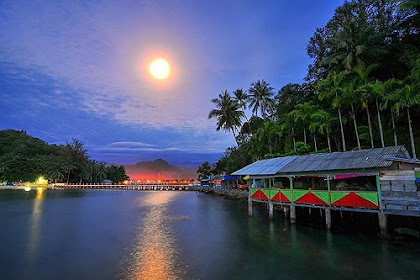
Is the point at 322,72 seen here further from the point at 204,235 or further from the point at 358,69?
the point at 204,235

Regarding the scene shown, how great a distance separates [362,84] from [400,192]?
12427mm

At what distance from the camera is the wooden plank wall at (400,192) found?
38.0ft

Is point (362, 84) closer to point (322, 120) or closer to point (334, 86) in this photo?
point (334, 86)

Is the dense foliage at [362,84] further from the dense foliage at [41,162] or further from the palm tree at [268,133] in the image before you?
the dense foliage at [41,162]

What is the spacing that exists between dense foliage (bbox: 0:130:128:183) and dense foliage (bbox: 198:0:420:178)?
72888 mm

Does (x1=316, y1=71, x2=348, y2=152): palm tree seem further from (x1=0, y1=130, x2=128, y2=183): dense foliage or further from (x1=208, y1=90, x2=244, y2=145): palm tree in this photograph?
(x1=0, y1=130, x2=128, y2=183): dense foliage

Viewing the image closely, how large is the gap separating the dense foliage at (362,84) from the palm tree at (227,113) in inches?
404

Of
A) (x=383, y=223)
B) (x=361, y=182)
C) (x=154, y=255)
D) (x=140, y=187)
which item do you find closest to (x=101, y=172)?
(x=140, y=187)

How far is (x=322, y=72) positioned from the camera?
31422 millimetres

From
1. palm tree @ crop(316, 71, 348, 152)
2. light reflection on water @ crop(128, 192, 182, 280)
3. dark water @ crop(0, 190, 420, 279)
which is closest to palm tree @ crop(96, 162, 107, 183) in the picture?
dark water @ crop(0, 190, 420, 279)

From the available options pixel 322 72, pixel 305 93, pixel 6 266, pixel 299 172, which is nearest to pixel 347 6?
pixel 322 72

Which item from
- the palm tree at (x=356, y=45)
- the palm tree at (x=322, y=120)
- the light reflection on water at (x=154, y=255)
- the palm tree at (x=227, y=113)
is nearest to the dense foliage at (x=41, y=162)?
the palm tree at (x=227, y=113)

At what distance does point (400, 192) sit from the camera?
39.3ft

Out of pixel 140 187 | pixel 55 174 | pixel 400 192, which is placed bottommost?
pixel 140 187
